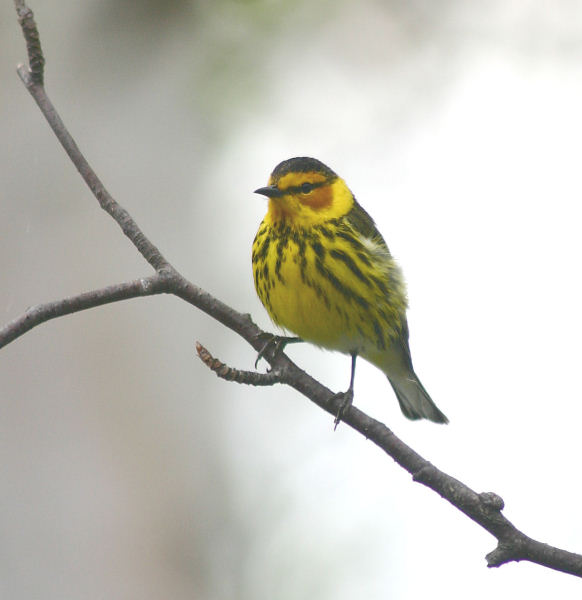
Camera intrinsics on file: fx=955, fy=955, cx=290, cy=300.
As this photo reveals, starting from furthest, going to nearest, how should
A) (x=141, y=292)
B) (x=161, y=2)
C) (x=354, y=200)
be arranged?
(x=161, y=2), (x=354, y=200), (x=141, y=292)

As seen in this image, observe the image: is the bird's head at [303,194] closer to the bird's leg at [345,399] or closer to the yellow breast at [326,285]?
the yellow breast at [326,285]

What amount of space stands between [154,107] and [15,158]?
3.71ft

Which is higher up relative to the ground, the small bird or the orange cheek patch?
the orange cheek patch

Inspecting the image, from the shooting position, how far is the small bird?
12.3 feet

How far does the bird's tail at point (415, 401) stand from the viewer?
4.66 meters

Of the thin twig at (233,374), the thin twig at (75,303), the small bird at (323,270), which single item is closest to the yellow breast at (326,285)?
the small bird at (323,270)

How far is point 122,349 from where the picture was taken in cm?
614

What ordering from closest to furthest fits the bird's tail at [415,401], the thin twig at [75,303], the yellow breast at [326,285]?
1. the thin twig at [75,303]
2. the yellow breast at [326,285]
3. the bird's tail at [415,401]

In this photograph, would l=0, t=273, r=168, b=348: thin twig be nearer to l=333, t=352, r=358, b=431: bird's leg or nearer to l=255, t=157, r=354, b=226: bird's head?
l=333, t=352, r=358, b=431: bird's leg

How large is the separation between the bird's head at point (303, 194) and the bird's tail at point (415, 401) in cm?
98

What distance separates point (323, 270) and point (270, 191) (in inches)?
15.5

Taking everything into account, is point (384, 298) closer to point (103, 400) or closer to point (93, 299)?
point (93, 299)

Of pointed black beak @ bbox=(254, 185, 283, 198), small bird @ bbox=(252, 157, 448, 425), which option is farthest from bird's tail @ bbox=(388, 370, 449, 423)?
pointed black beak @ bbox=(254, 185, 283, 198)

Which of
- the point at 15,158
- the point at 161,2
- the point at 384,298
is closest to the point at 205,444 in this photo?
the point at 15,158
